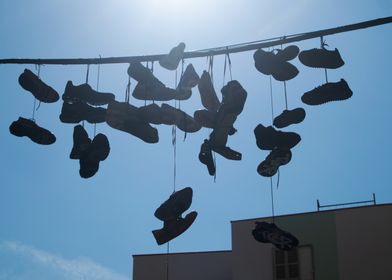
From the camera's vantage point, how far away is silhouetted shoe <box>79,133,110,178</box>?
13.1 ft

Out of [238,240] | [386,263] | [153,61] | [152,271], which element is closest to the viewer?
[153,61]

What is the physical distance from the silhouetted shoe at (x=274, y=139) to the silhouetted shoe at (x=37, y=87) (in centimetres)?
128

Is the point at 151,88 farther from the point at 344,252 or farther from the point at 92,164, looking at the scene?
the point at 344,252

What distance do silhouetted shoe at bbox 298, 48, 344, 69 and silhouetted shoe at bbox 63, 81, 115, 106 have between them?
115 centimetres

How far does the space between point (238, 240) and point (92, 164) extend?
10566 mm

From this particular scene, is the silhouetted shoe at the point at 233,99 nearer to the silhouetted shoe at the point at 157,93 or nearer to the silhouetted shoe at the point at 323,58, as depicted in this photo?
the silhouetted shoe at the point at 157,93

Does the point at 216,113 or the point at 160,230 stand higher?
the point at 216,113

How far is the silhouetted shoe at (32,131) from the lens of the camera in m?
4.17

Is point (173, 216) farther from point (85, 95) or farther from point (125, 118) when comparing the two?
point (85, 95)

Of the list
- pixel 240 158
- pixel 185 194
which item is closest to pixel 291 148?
pixel 240 158

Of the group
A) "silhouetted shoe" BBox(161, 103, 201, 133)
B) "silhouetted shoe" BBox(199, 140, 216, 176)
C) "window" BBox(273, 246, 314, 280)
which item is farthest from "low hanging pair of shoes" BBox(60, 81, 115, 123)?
"window" BBox(273, 246, 314, 280)

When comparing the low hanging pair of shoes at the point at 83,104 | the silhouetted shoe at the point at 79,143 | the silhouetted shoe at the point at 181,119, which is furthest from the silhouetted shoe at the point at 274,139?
the silhouetted shoe at the point at 79,143

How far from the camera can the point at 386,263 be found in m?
12.8

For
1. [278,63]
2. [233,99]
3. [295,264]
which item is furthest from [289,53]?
[295,264]
